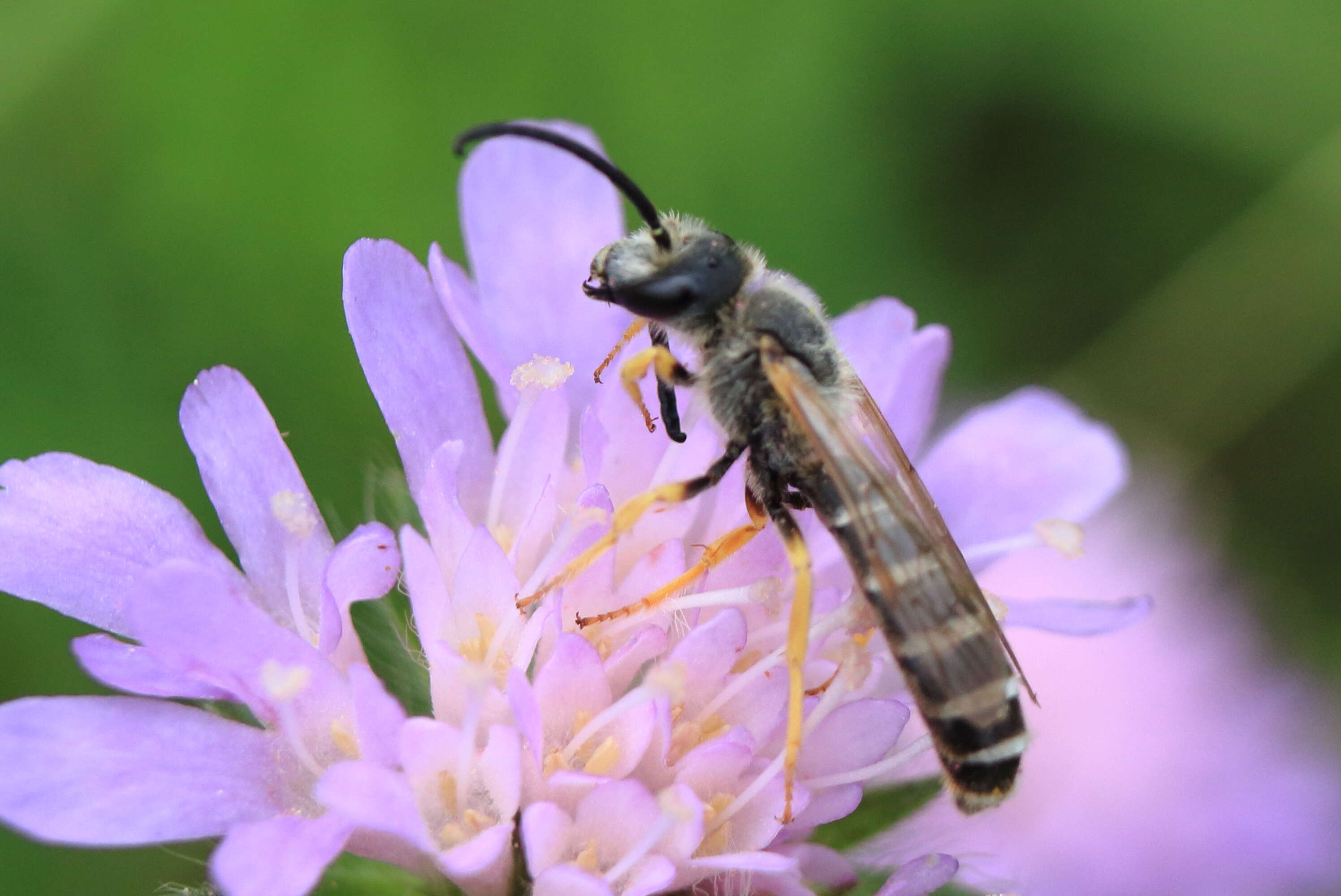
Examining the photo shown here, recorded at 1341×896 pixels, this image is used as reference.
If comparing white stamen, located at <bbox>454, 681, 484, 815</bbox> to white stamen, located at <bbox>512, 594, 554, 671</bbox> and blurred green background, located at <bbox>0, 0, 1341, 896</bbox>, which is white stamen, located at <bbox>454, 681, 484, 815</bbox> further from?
blurred green background, located at <bbox>0, 0, 1341, 896</bbox>

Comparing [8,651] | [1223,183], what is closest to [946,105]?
[1223,183]

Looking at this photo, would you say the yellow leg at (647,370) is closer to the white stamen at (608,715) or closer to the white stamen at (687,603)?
the white stamen at (687,603)

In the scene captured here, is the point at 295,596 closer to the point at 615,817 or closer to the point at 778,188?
the point at 615,817

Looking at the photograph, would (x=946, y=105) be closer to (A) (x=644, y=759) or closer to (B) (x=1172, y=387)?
(B) (x=1172, y=387)

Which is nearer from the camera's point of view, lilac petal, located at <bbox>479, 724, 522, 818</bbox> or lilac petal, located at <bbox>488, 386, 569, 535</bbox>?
lilac petal, located at <bbox>479, 724, 522, 818</bbox>

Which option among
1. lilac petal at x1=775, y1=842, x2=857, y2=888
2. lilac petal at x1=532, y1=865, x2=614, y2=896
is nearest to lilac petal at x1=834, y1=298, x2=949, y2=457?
lilac petal at x1=775, y1=842, x2=857, y2=888

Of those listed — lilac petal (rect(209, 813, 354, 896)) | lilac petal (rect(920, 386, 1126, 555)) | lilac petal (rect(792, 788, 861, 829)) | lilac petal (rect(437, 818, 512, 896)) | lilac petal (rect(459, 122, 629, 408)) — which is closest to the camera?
lilac petal (rect(209, 813, 354, 896))
